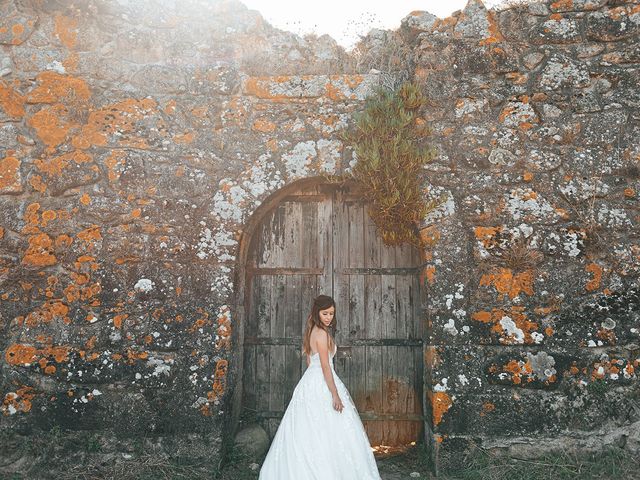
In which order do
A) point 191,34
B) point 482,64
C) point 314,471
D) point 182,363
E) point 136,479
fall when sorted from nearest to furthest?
1. point 314,471
2. point 136,479
3. point 182,363
4. point 482,64
5. point 191,34

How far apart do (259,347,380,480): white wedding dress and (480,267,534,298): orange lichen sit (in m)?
1.37

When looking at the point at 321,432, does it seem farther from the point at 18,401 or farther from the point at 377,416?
the point at 18,401

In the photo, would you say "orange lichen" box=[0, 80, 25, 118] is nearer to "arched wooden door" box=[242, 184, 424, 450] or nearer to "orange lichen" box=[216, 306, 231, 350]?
"arched wooden door" box=[242, 184, 424, 450]

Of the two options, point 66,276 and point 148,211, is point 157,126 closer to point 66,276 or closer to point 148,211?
point 148,211

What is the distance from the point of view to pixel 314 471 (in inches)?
105

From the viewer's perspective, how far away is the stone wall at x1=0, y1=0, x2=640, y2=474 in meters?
3.13

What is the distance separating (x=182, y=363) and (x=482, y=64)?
10.8ft

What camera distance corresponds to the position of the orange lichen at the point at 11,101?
3523mm

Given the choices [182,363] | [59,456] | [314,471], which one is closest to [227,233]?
[182,363]

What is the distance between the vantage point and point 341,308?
370cm

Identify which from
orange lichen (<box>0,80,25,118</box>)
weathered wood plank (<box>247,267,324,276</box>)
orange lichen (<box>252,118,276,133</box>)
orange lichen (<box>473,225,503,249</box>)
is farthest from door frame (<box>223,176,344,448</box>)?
orange lichen (<box>0,80,25,118</box>)

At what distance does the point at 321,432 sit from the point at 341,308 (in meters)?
1.12

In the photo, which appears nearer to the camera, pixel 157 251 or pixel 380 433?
pixel 157 251

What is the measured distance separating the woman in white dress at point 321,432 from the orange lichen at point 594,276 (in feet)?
6.19
